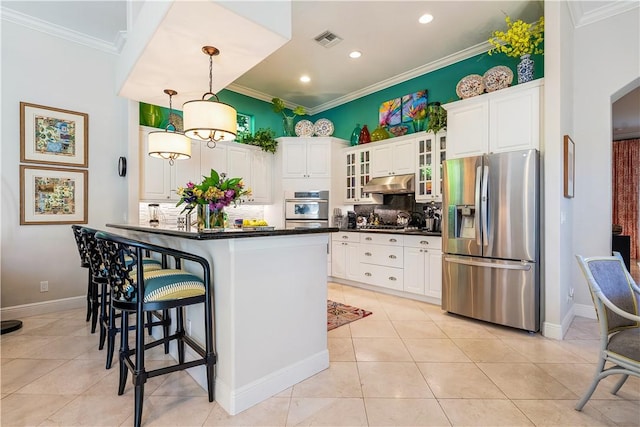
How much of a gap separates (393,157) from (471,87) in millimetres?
1378

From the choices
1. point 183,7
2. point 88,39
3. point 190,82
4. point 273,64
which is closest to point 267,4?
point 183,7

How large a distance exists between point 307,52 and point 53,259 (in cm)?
407

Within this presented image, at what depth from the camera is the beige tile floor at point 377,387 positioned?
173 cm

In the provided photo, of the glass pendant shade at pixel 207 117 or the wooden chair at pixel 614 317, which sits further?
the glass pendant shade at pixel 207 117

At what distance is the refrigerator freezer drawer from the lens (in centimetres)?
293

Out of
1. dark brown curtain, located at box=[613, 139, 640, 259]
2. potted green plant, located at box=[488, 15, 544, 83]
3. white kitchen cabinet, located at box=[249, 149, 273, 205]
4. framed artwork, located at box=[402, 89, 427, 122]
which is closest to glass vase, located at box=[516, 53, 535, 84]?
potted green plant, located at box=[488, 15, 544, 83]

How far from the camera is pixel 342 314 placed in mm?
3520

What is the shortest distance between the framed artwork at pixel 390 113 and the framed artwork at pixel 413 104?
0.35 ft

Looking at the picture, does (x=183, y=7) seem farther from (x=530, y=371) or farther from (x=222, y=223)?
(x=530, y=371)

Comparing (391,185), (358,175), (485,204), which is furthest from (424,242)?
(358,175)

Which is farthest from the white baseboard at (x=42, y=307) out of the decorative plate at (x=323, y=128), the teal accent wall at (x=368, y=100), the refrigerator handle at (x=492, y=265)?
the refrigerator handle at (x=492, y=265)

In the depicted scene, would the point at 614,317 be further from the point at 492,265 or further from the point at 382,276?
the point at 382,276

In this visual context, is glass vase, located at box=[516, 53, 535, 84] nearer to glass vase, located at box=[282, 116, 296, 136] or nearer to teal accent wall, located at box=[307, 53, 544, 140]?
teal accent wall, located at box=[307, 53, 544, 140]

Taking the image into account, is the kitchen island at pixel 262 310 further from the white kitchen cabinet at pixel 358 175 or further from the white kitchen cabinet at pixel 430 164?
the white kitchen cabinet at pixel 358 175
